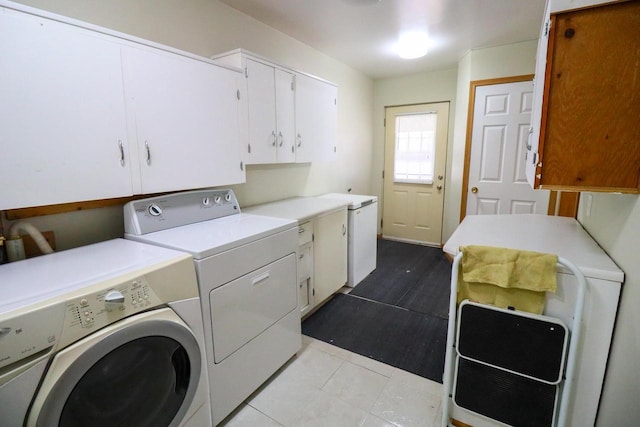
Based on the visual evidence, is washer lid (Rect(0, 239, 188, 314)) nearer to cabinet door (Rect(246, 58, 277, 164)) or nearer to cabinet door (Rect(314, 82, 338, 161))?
cabinet door (Rect(246, 58, 277, 164))

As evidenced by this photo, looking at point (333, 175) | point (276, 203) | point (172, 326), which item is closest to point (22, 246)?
point (172, 326)

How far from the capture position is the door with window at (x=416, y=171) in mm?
4271

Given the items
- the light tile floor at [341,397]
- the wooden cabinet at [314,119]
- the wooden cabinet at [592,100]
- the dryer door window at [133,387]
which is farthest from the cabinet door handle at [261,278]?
the wooden cabinet at [592,100]

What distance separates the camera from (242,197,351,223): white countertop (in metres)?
2.29

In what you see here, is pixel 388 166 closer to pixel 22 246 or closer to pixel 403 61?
pixel 403 61

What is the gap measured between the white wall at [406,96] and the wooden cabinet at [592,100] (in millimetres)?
2853

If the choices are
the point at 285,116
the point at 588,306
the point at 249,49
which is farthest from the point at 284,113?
the point at 588,306

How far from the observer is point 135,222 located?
1.64 metres

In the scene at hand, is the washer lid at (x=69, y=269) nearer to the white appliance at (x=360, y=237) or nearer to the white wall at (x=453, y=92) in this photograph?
the white appliance at (x=360, y=237)

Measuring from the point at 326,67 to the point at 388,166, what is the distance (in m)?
1.81

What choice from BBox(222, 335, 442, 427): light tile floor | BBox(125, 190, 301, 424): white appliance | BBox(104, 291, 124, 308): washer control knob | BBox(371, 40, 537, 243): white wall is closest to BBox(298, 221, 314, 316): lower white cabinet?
BBox(125, 190, 301, 424): white appliance

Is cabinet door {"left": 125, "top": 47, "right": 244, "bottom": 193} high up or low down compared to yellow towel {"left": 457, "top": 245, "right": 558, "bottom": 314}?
up

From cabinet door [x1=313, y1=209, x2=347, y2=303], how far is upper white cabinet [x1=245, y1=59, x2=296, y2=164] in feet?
2.13

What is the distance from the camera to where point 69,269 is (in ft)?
3.95
